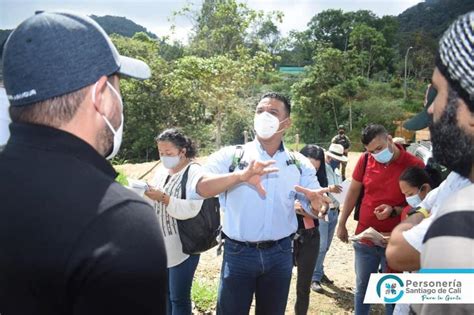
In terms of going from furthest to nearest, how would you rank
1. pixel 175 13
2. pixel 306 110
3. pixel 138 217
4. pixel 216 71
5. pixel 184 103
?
pixel 306 110 → pixel 175 13 → pixel 184 103 → pixel 216 71 → pixel 138 217

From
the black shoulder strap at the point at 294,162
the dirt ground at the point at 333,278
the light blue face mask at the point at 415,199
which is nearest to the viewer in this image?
the black shoulder strap at the point at 294,162

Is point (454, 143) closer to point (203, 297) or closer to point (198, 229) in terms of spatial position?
point (198, 229)

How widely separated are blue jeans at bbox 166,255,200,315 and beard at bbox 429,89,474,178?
2.37 m

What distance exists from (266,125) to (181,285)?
1452 millimetres

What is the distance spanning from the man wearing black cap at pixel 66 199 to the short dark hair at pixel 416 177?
2.62 metres

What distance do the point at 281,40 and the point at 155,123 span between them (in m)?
25.9

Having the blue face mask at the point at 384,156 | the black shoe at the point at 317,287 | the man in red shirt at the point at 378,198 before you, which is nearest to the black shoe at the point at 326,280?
the black shoe at the point at 317,287

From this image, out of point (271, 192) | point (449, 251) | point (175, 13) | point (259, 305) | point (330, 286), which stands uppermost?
point (175, 13)

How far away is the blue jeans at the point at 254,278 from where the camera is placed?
2691 millimetres

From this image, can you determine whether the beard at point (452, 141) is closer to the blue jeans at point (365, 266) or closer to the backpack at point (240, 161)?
the backpack at point (240, 161)

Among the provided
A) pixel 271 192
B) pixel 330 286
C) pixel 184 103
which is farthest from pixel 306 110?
pixel 271 192

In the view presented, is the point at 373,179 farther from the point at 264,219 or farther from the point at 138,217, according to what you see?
the point at 138,217

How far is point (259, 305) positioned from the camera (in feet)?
9.15

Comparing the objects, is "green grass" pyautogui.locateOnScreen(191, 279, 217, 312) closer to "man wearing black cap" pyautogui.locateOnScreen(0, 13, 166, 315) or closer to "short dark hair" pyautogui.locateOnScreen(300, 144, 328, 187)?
"short dark hair" pyautogui.locateOnScreen(300, 144, 328, 187)
